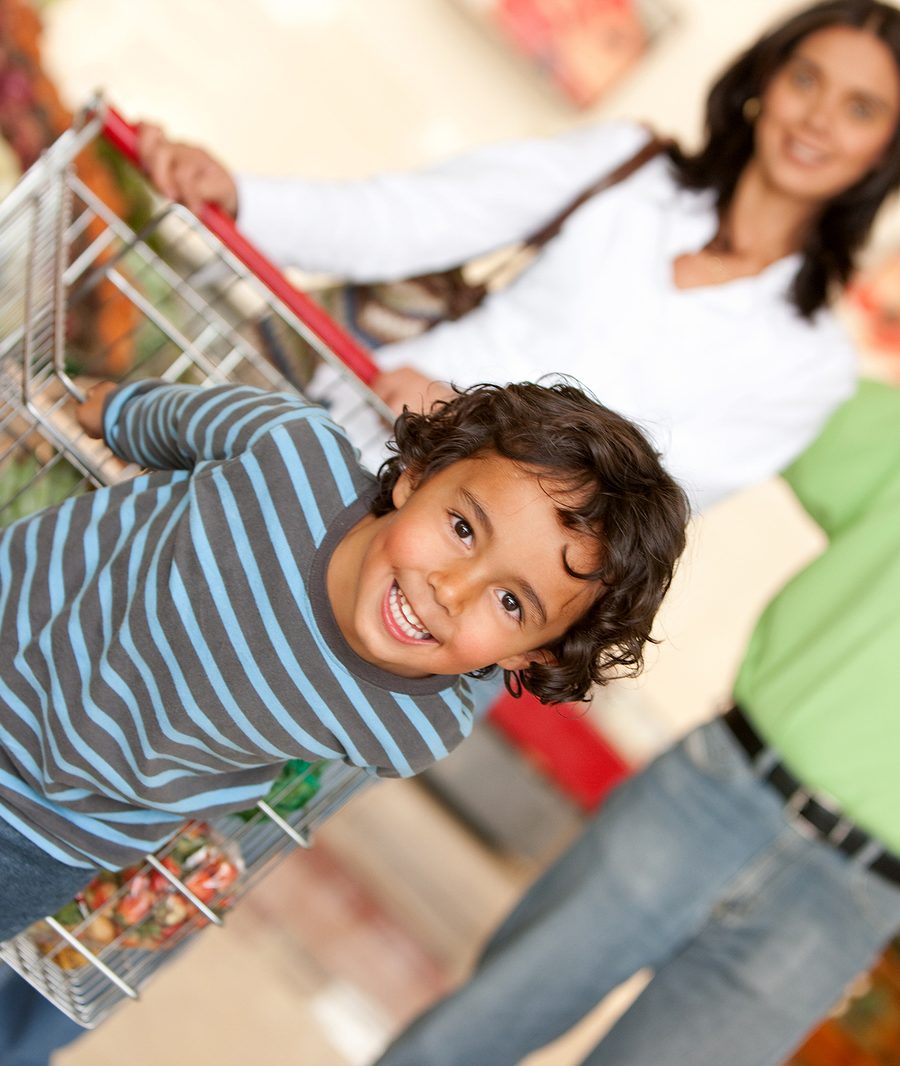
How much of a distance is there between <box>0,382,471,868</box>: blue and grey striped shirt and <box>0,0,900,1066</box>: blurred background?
91.2 inches

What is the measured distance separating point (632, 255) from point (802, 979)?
1.25 meters

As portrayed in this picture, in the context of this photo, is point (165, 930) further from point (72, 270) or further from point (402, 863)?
point (402, 863)

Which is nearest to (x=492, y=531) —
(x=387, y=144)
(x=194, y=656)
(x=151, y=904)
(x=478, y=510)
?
(x=478, y=510)

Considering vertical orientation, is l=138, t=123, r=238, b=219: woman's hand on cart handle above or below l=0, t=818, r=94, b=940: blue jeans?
above

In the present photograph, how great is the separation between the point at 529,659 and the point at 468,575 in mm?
188

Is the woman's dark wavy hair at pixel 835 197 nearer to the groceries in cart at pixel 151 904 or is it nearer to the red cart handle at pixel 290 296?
the red cart handle at pixel 290 296

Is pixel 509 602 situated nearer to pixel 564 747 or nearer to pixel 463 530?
pixel 463 530

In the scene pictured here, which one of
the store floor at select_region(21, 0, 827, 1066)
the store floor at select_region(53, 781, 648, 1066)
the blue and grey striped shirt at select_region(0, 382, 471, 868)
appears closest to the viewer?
the blue and grey striped shirt at select_region(0, 382, 471, 868)

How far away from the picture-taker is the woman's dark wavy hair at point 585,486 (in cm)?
132

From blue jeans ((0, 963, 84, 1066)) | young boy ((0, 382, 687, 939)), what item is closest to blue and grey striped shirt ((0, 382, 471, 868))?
young boy ((0, 382, 687, 939))

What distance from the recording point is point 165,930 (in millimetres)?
1507

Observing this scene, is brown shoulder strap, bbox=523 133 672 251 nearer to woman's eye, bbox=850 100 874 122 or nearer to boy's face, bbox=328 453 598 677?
woman's eye, bbox=850 100 874 122

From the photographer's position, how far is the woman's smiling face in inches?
76.2

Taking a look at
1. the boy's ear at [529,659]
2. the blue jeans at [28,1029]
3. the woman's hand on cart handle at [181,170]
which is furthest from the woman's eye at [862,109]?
the blue jeans at [28,1029]
